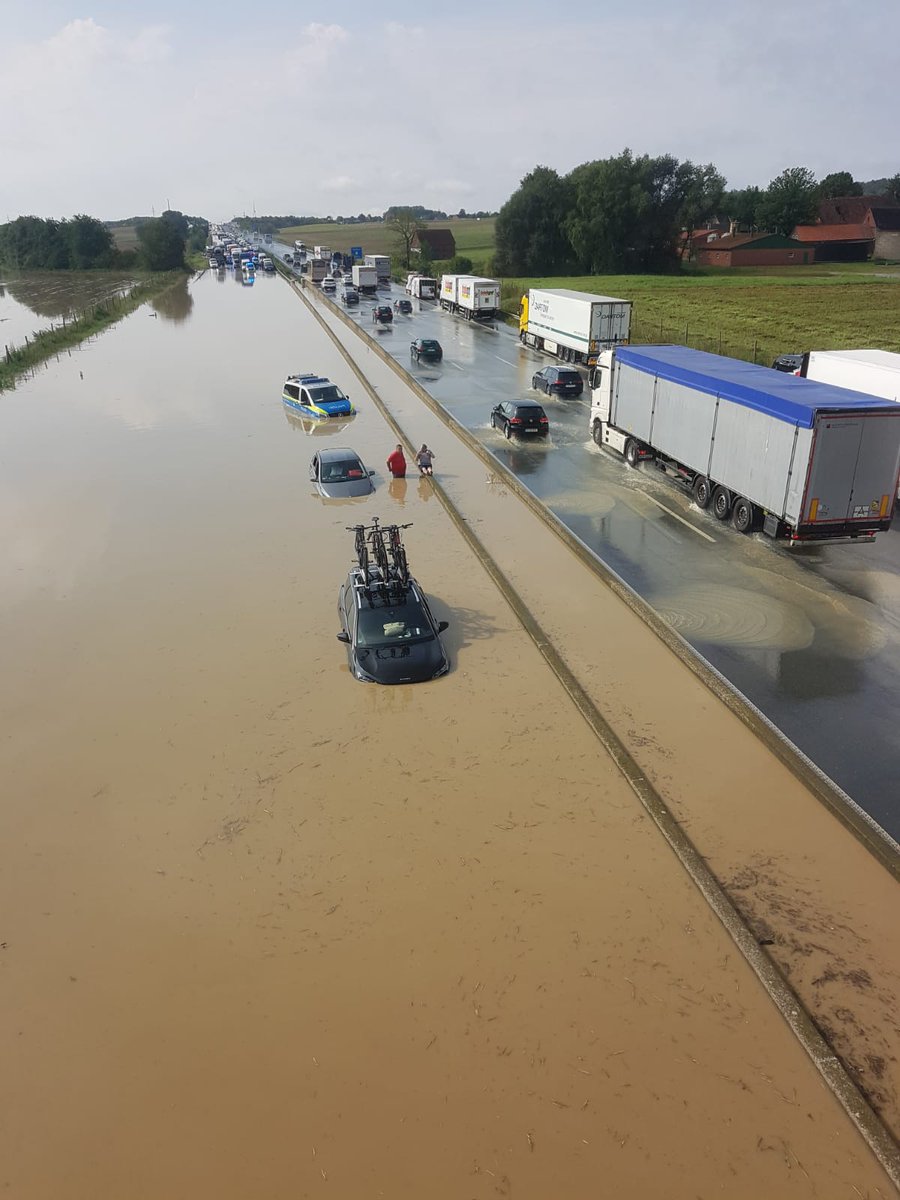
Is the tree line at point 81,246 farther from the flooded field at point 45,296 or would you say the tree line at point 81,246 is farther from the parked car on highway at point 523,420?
the parked car on highway at point 523,420

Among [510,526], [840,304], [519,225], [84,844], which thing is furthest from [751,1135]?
[519,225]

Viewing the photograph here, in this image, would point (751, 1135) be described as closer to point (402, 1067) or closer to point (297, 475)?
point (402, 1067)

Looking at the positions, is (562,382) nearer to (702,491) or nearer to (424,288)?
(702,491)

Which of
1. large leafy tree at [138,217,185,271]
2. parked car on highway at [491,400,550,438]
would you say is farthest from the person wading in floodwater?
large leafy tree at [138,217,185,271]

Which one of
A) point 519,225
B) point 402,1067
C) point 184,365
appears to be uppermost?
point 519,225

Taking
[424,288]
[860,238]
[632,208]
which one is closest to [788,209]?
[860,238]

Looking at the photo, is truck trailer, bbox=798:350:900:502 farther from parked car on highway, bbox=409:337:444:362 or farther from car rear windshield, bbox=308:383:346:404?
parked car on highway, bbox=409:337:444:362
